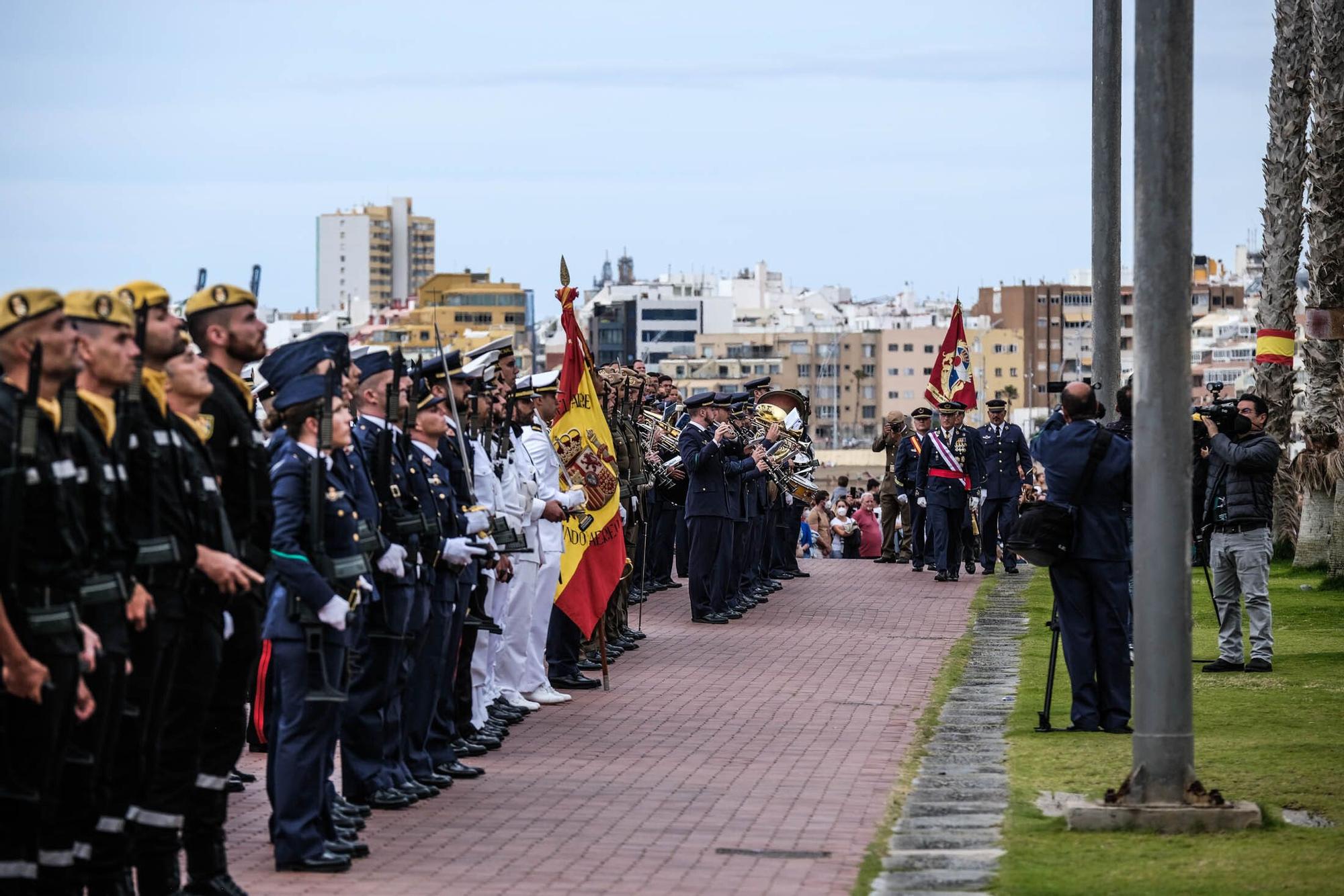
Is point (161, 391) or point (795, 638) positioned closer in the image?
point (161, 391)

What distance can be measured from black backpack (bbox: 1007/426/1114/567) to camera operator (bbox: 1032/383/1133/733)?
1.1 inches

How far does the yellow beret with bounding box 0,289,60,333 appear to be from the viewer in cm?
698

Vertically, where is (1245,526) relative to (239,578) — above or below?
below

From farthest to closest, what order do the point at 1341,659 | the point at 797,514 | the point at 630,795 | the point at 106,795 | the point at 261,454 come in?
the point at 797,514
the point at 1341,659
the point at 630,795
the point at 261,454
the point at 106,795

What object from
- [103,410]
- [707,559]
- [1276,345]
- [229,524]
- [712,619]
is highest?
[1276,345]

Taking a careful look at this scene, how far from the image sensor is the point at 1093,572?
13422 mm

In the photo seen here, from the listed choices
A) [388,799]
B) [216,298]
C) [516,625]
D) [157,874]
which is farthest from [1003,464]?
[157,874]

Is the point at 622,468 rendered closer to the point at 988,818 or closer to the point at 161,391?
the point at 988,818

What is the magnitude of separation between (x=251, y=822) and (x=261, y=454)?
8.26ft

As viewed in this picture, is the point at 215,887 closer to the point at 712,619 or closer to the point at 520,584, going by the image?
the point at 520,584

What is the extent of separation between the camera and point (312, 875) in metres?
9.22

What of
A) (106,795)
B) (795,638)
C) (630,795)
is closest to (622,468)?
(795,638)

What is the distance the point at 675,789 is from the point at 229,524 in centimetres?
384

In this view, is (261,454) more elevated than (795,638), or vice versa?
(261,454)
